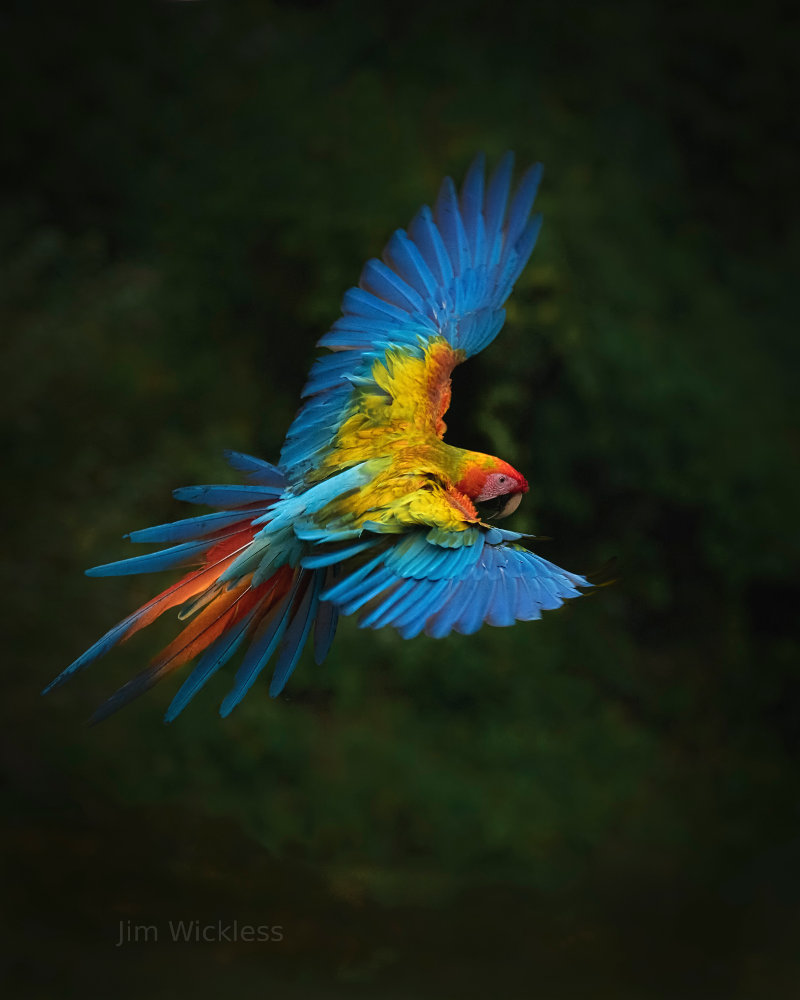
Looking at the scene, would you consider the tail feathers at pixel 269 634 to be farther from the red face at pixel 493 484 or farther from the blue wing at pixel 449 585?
the red face at pixel 493 484

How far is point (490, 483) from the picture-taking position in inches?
34.1

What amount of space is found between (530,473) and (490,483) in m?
0.57

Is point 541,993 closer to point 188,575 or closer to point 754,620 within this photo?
point 754,620

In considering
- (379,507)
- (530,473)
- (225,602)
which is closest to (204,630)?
(225,602)

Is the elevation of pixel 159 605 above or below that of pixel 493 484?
below

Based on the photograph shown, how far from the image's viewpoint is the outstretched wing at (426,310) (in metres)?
0.92

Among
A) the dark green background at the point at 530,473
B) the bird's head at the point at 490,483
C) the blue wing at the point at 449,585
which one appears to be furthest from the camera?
the dark green background at the point at 530,473

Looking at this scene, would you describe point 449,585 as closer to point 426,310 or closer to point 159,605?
point 159,605

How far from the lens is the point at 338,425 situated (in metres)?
0.92

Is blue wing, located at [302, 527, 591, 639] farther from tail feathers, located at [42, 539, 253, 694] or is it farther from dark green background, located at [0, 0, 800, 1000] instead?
dark green background, located at [0, 0, 800, 1000]

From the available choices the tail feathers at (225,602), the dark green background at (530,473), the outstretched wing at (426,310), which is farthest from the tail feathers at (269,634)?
the dark green background at (530,473)

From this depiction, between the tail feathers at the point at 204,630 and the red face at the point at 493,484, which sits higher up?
the red face at the point at 493,484

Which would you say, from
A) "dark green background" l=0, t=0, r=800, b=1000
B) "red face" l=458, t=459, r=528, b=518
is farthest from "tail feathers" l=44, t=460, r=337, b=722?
"dark green background" l=0, t=0, r=800, b=1000

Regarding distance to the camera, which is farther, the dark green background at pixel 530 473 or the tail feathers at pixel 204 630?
the dark green background at pixel 530 473
